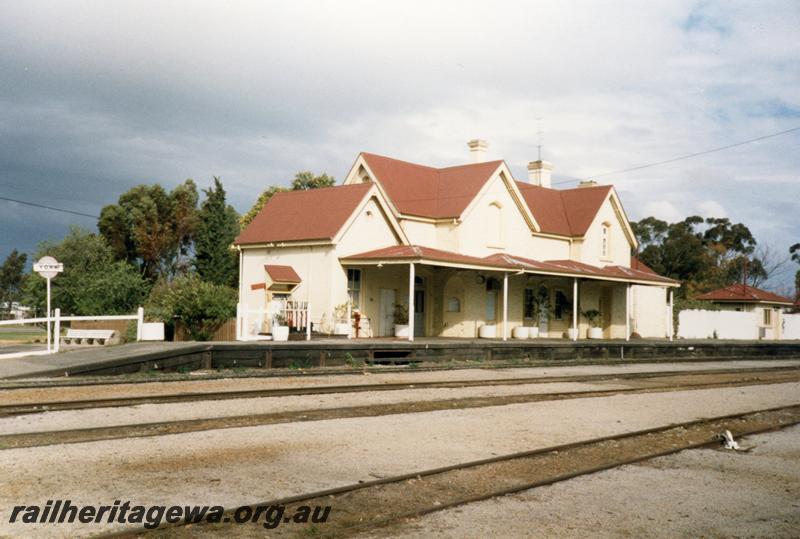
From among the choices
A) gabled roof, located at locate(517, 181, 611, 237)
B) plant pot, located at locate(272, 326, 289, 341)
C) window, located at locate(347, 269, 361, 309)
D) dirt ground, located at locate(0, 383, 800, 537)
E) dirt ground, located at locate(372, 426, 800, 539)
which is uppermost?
gabled roof, located at locate(517, 181, 611, 237)

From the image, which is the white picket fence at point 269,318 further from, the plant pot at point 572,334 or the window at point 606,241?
the window at point 606,241

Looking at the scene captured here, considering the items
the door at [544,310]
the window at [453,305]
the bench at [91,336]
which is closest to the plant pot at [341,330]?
the window at [453,305]

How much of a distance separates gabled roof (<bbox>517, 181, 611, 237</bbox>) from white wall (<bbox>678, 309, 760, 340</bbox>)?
9.12 m

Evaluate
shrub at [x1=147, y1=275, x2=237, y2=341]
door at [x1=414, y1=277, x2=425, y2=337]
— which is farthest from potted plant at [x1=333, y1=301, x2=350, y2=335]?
door at [x1=414, y1=277, x2=425, y2=337]

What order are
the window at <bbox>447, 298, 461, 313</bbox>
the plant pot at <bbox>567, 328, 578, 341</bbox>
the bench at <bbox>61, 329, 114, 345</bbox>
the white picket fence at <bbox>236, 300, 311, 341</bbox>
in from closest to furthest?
the white picket fence at <bbox>236, 300, 311, 341</bbox> < the bench at <bbox>61, 329, 114, 345</bbox> < the window at <bbox>447, 298, 461, 313</bbox> < the plant pot at <bbox>567, 328, 578, 341</bbox>

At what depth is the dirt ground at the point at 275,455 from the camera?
701 cm

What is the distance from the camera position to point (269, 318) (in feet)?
90.6

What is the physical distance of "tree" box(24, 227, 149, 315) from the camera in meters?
31.7

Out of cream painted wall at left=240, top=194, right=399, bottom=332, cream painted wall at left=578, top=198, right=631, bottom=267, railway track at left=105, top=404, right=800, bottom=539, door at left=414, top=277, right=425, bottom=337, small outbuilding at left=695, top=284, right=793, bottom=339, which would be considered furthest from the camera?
small outbuilding at left=695, top=284, right=793, bottom=339

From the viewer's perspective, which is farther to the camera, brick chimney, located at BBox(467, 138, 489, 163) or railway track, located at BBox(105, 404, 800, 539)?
brick chimney, located at BBox(467, 138, 489, 163)

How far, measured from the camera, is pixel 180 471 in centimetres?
785

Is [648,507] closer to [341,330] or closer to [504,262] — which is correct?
[341,330]

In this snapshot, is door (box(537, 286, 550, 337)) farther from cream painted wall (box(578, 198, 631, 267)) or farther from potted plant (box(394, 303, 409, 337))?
potted plant (box(394, 303, 409, 337))

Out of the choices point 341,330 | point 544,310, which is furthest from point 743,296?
point 341,330
